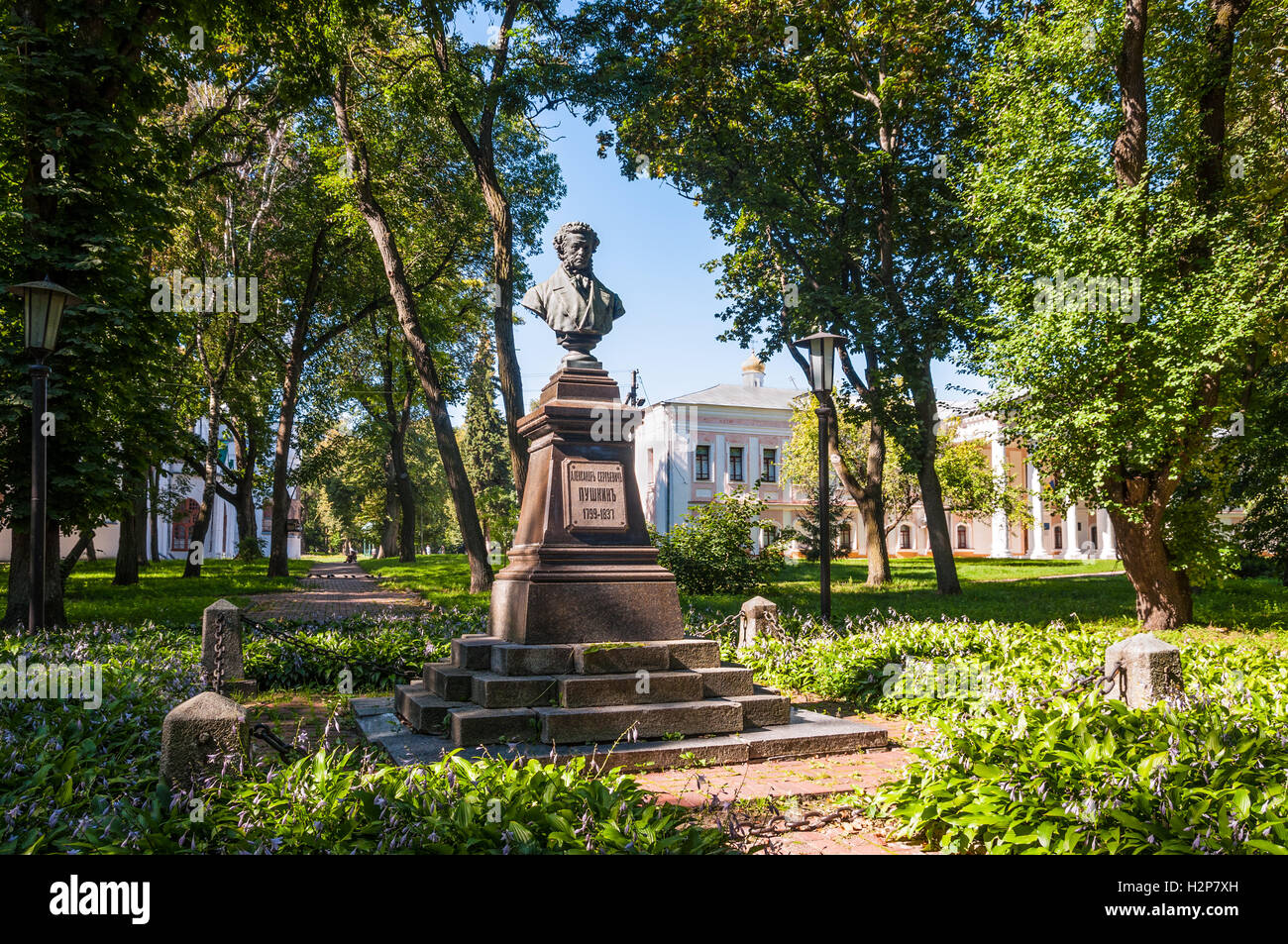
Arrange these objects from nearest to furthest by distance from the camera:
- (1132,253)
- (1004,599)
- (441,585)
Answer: (1132,253) < (1004,599) < (441,585)

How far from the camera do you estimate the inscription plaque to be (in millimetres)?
7344

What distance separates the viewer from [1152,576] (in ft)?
41.0

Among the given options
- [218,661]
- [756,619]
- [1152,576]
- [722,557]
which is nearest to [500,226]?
[722,557]

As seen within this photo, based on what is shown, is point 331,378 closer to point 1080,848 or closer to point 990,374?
point 990,374

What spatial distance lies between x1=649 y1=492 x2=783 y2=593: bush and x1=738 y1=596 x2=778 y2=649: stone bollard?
5.68 m

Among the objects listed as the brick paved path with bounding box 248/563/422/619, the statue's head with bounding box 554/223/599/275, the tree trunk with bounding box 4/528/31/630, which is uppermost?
the statue's head with bounding box 554/223/599/275

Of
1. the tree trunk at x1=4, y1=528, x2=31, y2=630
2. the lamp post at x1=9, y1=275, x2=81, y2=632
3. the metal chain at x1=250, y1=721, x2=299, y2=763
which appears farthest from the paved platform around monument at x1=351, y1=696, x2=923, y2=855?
the tree trunk at x1=4, y1=528, x2=31, y2=630

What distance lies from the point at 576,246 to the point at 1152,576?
402 inches

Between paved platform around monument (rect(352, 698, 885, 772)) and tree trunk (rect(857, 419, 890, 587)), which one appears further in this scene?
tree trunk (rect(857, 419, 890, 587))

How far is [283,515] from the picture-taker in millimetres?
24922

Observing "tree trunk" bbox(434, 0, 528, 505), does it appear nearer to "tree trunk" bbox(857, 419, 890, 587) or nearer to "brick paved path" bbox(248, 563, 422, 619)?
"brick paved path" bbox(248, 563, 422, 619)

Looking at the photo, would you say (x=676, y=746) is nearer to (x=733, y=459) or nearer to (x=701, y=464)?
(x=701, y=464)

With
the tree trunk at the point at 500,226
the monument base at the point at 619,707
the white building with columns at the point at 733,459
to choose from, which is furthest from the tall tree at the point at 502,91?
the white building with columns at the point at 733,459

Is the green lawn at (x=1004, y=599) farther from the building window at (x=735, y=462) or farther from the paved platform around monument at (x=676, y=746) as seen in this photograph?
the building window at (x=735, y=462)
